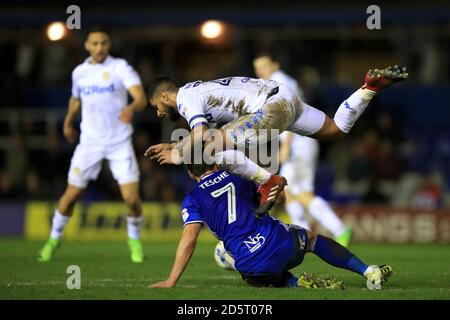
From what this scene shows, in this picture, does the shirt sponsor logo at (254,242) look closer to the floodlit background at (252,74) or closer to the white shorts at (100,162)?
the white shorts at (100,162)

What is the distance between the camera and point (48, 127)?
2220 centimetres

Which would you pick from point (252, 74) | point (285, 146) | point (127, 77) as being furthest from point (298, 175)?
point (252, 74)

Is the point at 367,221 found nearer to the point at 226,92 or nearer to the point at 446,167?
the point at 446,167

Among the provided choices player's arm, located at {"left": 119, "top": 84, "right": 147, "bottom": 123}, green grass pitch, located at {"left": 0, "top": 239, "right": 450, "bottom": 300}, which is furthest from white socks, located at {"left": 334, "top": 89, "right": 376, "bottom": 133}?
player's arm, located at {"left": 119, "top": 84, "right": 147, "bottom": 123}

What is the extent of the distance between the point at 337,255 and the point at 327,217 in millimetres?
5449

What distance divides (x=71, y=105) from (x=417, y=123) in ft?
38.3

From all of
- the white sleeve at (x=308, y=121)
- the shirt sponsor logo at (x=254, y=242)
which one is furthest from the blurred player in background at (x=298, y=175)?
the shirt sponsor logo at (x=254, y=242)

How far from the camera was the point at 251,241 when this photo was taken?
923 centimetres

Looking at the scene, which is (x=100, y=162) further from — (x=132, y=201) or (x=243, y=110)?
(x=243, y=110)

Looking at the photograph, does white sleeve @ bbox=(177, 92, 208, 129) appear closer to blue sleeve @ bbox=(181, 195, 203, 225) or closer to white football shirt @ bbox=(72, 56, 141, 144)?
blue sleeve @ bbox=(181, 195, 203, 225)

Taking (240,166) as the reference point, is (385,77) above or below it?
above

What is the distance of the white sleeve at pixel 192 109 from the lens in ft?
32.8

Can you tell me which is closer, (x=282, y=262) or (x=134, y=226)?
(x=282, y=262)

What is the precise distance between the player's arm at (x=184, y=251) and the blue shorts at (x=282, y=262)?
2.10ft
